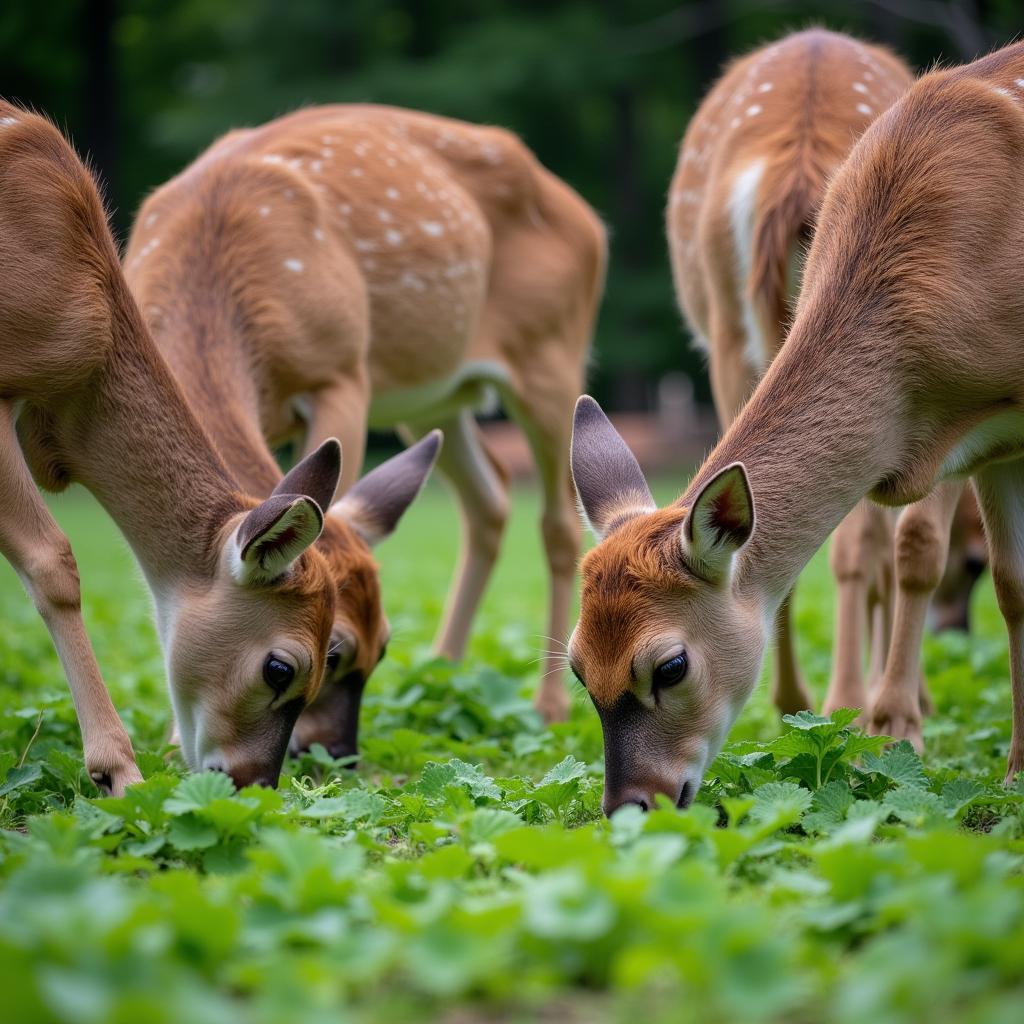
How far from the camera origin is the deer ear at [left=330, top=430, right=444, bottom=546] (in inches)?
223

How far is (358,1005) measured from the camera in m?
2.33

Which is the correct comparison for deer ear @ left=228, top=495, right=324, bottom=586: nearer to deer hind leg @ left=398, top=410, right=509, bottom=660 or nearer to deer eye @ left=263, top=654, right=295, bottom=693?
deer eye @ left=263, top=654, right=295, bottom=693

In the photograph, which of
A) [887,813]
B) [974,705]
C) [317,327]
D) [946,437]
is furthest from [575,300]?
[887,813]

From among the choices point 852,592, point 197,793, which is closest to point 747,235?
point 852,592

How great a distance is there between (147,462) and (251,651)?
752mm

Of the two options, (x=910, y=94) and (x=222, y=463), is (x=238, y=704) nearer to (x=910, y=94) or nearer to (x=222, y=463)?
(x=222, y=463)

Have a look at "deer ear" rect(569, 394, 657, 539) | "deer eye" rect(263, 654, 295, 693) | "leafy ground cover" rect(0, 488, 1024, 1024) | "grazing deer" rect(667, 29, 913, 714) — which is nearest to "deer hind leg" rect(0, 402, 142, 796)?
"leafy ground cover" rect(0, 488, 1024, 1024)

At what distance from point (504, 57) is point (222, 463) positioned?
100ft

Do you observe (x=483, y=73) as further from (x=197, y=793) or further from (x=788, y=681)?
(x=197, y=793)

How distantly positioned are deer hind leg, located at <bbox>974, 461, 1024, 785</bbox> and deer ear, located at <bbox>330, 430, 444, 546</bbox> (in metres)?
2.29

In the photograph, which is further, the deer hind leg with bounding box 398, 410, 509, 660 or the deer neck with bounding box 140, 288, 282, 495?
the deer hind leg with bounding box 398, 410, 509, 660

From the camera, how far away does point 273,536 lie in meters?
4.31

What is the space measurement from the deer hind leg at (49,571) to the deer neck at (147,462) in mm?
283

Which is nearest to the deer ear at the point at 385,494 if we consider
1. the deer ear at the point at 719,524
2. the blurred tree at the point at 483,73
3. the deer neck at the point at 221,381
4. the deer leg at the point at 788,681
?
the deer neck at the point at 221,381
